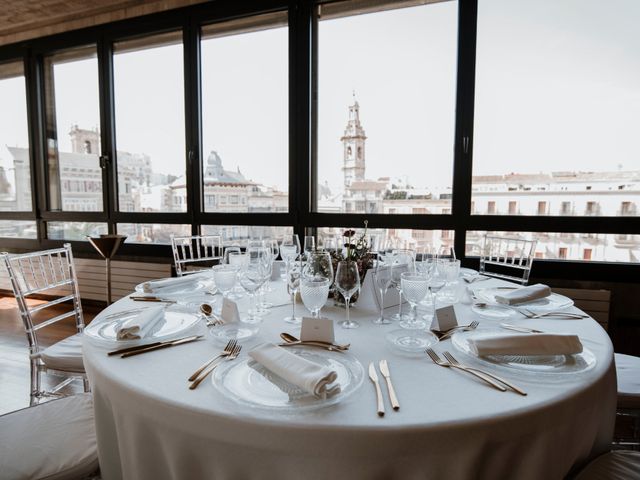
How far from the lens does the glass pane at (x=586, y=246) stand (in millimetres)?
2555

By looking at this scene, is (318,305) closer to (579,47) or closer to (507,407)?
(507,407)

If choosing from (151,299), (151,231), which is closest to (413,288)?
(151,299)

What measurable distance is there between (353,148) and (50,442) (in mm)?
2568

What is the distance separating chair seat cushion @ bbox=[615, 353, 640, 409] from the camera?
1332 mm

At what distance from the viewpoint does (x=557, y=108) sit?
2.62 metres

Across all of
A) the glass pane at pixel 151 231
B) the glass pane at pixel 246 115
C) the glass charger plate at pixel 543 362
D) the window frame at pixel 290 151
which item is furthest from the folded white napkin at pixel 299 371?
the glass pane at pixel 151 231

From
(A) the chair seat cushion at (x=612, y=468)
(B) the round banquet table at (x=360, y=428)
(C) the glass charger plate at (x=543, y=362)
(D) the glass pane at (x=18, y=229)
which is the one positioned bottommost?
(A) the chair seat cushion at (x=612, y=468)

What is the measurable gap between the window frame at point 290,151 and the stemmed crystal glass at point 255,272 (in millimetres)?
1830

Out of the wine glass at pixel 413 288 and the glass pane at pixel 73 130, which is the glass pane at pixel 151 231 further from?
the wine glass at pixel 413 288

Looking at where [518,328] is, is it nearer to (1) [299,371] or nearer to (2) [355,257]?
(2) [355,257]

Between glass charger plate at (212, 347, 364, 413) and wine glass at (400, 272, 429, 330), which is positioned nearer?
glass charger plate at (212, 347, 364, 413)

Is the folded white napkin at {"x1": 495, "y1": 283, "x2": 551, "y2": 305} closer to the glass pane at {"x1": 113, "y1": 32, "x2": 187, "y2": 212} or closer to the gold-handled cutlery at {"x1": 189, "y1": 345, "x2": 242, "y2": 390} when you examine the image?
the gold-handled cutlery at {"x1": 189, "y1": 345, "x2": 242, "y2": 390}

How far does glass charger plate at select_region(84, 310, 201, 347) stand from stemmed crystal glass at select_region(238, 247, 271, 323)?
0.57 ft

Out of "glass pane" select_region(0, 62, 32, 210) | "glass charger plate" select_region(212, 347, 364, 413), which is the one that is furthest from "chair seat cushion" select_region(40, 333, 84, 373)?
"glass pane" select_region(0, 62, 32, 210)
